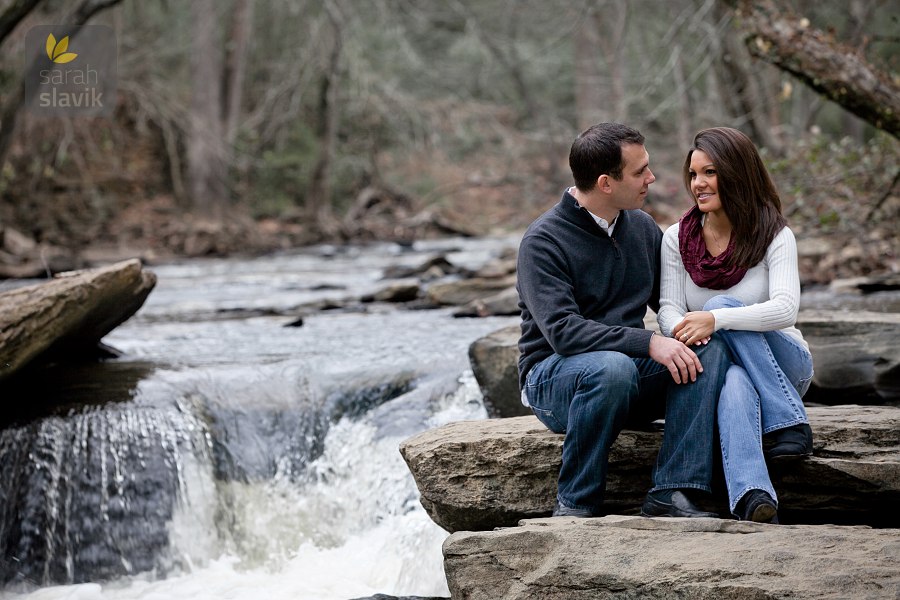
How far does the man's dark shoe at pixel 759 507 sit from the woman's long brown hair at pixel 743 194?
84 cm

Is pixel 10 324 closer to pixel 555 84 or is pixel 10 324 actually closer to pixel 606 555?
pixel 606 555

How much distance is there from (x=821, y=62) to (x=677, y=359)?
180 inches

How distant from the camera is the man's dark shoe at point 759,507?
3.15 metres

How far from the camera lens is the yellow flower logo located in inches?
480

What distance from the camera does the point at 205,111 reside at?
66.1ft

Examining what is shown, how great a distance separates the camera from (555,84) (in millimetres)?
28094

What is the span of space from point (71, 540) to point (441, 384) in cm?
217

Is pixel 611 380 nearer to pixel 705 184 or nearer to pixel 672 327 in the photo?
pixel 672 327

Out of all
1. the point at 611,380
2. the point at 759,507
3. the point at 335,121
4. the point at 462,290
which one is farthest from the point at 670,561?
the point at 335,121

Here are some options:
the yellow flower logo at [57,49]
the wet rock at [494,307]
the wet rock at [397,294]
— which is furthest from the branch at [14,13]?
the wet rock at [494,307]

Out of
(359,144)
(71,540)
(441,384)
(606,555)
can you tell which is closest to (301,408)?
(441,384)

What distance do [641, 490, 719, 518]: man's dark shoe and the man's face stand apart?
3.34 ft

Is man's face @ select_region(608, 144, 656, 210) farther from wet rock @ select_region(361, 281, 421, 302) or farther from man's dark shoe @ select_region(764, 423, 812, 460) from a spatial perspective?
wet rock @ select_region(361, 281, 421, 302)

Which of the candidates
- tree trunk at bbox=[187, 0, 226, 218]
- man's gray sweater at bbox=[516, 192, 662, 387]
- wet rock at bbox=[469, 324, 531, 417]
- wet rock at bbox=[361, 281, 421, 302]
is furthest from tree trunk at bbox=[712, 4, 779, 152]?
tree trunk at bbox=[187, 0, 226, 218]
